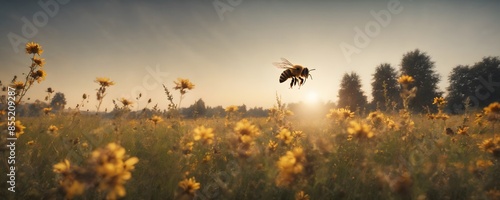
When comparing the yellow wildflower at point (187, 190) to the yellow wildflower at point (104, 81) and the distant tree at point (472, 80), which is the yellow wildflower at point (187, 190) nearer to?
the yellow wildflower at point (104, 81)

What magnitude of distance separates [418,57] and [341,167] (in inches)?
1643

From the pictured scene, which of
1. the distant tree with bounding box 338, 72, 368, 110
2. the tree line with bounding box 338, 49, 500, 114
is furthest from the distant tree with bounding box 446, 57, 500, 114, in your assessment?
the distant tree with bounding box 338, 72, 368, 110

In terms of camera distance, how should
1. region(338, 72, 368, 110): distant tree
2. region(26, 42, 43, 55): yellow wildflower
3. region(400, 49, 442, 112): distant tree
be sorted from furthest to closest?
1. region(338, 72, 368, 110): distant tree
2. region(400, 49, 442, 112): distant tree
3. region(26, 42, 43, 55): yellow wildflower

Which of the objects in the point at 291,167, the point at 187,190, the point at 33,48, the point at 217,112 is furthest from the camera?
the point at 217,112

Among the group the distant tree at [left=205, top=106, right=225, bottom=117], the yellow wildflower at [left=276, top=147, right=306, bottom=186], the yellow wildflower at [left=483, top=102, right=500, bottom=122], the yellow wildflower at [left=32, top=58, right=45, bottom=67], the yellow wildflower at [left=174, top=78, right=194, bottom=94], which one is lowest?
the yellow wildflower at [left=276, top=147, right=306, bottom=186]

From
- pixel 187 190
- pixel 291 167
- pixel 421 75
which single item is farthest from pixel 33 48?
pixel 421 75

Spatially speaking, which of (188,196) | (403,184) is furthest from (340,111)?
(188,196)

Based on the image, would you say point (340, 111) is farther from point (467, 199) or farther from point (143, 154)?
point (143, 154)

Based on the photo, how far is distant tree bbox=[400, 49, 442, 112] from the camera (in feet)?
110

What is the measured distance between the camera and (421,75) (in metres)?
35.7

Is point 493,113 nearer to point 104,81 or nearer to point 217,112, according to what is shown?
point 217,112

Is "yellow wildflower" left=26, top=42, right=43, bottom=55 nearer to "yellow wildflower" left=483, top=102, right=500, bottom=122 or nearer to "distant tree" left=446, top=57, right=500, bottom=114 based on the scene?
"yellow wildflower" left=483, top=102, right=500, bottom=122

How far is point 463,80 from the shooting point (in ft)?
116

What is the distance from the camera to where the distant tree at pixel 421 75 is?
33.6 m
